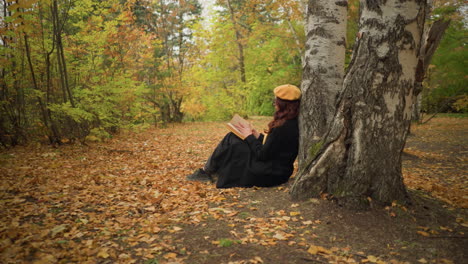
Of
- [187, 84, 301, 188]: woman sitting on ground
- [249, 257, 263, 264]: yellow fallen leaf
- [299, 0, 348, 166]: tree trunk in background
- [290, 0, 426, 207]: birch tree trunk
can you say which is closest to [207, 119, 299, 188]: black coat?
[187, 84, 301, 188]: woman sitting on ground

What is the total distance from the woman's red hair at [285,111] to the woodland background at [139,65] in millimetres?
2952

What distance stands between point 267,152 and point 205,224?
1389mm

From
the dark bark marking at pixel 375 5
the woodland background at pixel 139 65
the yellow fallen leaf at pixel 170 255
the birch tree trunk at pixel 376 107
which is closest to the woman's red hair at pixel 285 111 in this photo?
the birch tree trunk at pixel 376 107

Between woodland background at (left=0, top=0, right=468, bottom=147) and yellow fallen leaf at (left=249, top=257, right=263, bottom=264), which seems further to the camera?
woodland background at (left=0, top=0, right=468, bottom=147)

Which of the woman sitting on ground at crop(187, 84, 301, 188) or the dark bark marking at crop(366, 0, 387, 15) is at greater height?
the dark bark marking at crop(366, 0, 387, 15)

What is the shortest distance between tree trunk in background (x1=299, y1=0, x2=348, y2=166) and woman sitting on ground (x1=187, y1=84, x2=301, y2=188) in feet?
0.69

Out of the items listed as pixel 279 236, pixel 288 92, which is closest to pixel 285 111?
pixel 288 92

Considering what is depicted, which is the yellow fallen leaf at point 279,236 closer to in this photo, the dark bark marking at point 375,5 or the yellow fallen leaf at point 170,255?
the yellow fallen leaf at point 170,255

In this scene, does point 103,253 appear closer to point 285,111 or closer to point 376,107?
point 285,111

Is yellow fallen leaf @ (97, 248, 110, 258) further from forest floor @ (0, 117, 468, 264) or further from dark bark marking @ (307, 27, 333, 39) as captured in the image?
dark bark marking @ (307, 27, 333, 39)

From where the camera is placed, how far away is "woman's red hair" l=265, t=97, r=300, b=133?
12.6 ft

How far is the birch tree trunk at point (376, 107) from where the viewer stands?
2.76 metres

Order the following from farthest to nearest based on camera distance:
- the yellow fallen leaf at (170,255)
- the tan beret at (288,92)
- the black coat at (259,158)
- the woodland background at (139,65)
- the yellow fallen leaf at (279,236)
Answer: the woodland background at (139,65) → the black coat at (259,158) → the tan beret at (288,92) → the yellow fallen leaf at (279,236) → the yellow fallen leaf at (170,255)

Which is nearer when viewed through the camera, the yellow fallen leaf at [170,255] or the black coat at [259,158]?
the yellow fallen leaf at [170,255]
